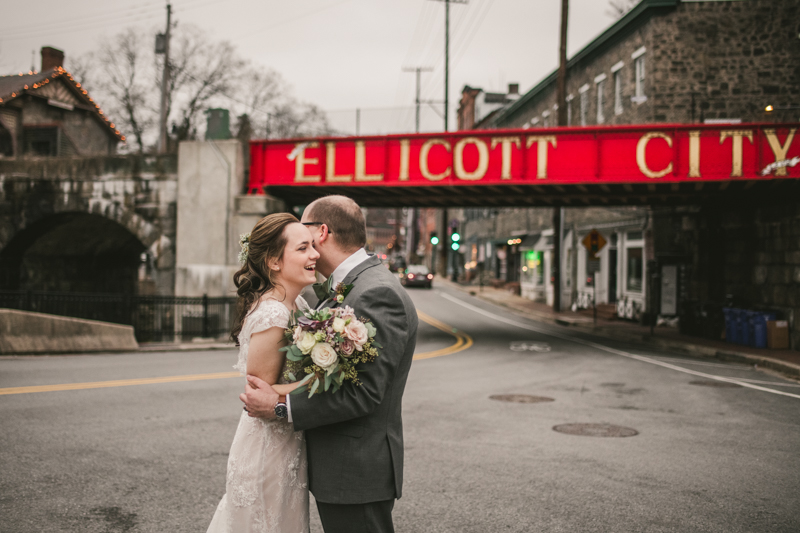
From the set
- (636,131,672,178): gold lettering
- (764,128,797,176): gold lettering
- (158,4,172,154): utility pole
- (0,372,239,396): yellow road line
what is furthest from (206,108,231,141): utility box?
(764,128,797,176): gold lettering

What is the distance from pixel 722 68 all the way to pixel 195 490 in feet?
79.0

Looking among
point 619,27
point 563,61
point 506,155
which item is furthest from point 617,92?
point 506,155

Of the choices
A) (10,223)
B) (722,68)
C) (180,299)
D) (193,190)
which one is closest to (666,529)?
(180,299)

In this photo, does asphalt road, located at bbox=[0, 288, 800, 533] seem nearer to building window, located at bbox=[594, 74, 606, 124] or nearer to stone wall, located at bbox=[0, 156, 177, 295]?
stone wall, located at bbox=[0, 156, 177, 295]

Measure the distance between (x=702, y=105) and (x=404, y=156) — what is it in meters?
12.7

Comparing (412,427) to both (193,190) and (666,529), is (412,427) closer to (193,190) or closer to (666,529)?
(666,529)

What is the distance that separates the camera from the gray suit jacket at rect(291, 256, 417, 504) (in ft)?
8.56

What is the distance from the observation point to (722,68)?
76.0ft

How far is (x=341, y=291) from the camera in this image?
274 centimetres

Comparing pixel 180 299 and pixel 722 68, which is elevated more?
pixel 722 68

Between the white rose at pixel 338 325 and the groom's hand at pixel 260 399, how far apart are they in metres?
0.45

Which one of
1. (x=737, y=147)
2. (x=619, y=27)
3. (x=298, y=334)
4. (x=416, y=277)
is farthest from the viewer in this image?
(x=416, y=277)

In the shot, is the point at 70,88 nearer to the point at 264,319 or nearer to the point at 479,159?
the point at 479,159

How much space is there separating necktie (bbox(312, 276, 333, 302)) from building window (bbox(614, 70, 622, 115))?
25.5 m
